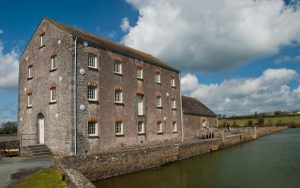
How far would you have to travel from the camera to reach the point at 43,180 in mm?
10656

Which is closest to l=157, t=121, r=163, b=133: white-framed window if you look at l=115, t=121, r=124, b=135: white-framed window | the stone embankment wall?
the stone embankment wall

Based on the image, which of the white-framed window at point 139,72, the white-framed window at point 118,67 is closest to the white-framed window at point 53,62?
the white-framed window at point 118,67

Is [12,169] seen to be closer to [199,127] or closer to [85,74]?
[85,74]

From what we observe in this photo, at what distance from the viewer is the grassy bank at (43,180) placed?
390 inches

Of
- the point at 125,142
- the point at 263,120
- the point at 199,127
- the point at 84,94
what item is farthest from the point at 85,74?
the point at 263,120

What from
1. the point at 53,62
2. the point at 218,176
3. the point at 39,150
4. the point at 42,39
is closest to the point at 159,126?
the point at 53,62

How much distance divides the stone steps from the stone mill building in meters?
0.27

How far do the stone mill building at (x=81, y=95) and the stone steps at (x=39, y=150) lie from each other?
0.27 metres

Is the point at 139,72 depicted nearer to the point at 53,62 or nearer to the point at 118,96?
the point at 118,96

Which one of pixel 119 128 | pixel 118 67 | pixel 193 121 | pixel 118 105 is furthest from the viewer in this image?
pixel 193 121

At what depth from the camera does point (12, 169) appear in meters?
13.3

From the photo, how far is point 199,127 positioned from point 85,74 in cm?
2185

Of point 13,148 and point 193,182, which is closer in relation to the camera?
point 193,182

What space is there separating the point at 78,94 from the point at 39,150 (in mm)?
4372
